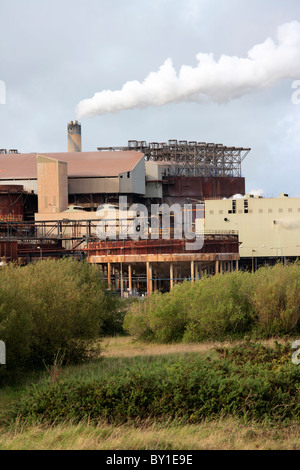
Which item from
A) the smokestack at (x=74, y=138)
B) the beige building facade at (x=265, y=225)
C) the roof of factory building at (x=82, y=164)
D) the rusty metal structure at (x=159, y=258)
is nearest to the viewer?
the rusty metal structure at (x=159, y=258)

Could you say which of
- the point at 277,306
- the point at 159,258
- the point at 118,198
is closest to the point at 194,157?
the point at 118,198

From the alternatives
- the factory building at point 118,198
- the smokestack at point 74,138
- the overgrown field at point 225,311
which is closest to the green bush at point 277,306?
the overgrown field at point 225,311

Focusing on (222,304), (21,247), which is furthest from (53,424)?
(21,247)

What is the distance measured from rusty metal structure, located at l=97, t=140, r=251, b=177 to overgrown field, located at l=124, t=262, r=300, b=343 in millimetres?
75818

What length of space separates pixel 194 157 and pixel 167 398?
9268 cm

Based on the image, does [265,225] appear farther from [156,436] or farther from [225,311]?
[156,436]

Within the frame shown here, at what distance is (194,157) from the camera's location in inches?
4286

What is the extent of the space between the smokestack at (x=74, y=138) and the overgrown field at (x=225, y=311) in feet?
269

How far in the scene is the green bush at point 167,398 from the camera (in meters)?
17.5

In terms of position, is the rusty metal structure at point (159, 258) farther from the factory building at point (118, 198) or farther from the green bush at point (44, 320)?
the green bush at point (44, 320)

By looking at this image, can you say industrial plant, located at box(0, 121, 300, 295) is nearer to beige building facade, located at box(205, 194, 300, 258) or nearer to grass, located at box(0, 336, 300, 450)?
beige building facade, located at box(205, 194, 300, 258)

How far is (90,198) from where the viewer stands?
9656 centimetres

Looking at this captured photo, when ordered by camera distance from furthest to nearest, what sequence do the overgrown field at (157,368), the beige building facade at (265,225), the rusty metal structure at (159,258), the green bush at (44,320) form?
the beige building facade at (265,225), the rusty metal structure at (159,258), the green bush at (44,320), the overgrown field at (157,368)

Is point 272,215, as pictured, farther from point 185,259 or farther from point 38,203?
point 38,203
